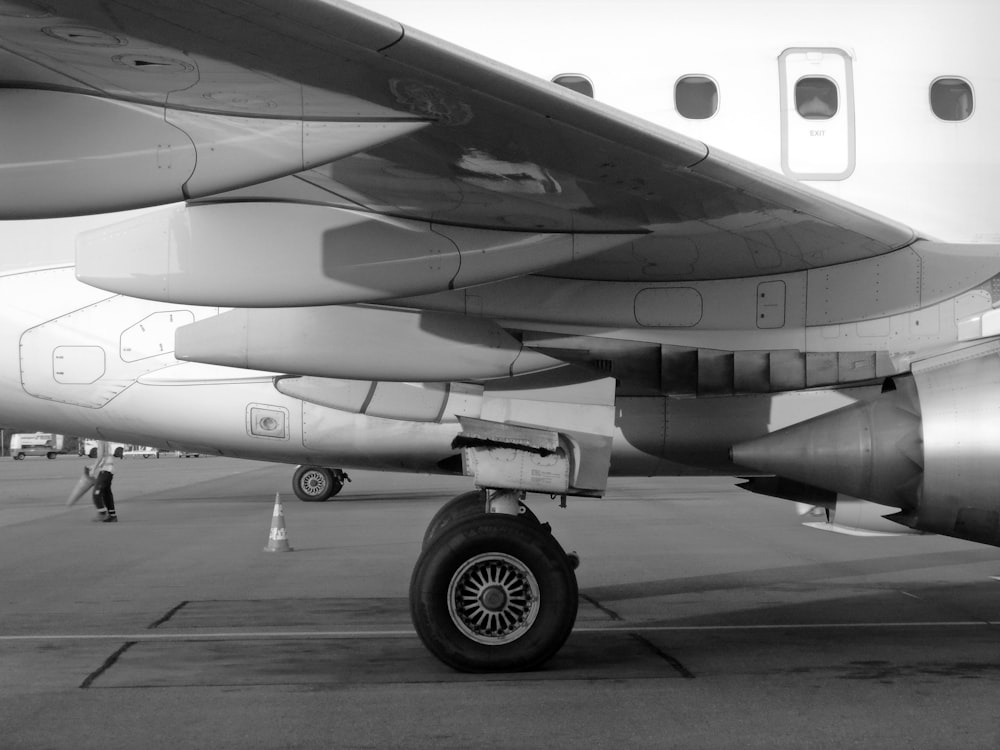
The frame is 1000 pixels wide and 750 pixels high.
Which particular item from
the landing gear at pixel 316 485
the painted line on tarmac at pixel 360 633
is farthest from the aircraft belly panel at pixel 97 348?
the landing gear at pixel 316 485

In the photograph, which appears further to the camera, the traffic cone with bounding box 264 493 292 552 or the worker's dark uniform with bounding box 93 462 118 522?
the worker's dark uniform with bounding box 93 462 118 522

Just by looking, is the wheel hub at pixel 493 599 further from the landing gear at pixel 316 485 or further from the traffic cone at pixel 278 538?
the landing gear at pixel 316 485

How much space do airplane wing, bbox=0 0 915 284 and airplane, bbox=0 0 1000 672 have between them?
0.05ft

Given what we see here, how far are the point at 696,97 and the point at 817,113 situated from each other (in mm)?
769

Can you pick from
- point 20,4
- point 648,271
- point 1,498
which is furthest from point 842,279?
point 1,498

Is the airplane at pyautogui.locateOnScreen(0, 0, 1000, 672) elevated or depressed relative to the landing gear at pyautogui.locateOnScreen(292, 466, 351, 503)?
elevated

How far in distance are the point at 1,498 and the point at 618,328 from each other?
22263 millimetres

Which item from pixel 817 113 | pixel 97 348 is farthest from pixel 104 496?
pixel 817 113

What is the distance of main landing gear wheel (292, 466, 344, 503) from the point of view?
75.3 feet

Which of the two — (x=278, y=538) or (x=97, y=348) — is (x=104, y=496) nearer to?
(x=278, y=538)

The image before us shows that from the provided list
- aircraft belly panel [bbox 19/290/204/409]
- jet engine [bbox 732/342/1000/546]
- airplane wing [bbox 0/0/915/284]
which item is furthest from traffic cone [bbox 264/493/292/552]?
airplane wing [bbox 0/0/915/284]

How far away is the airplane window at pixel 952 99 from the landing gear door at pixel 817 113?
58 centimetres

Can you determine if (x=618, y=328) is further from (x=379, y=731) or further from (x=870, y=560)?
(x=870, y=560)

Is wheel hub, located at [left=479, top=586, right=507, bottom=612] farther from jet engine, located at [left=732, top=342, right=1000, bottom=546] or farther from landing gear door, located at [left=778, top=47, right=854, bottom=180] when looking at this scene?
landing gear door, located at [left=778, top=47, right=854, bottom=180]
